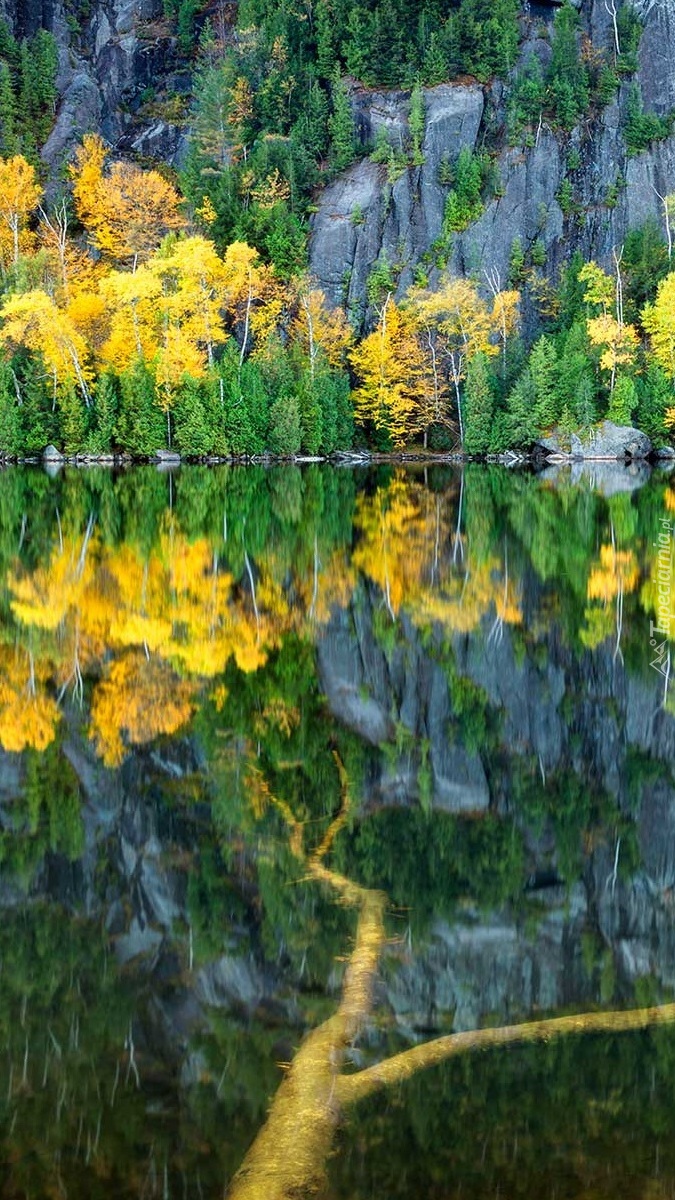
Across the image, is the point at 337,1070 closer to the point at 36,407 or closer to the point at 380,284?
the point at 36,407

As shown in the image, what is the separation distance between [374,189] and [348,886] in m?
80.9

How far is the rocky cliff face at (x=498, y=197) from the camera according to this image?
8094cm

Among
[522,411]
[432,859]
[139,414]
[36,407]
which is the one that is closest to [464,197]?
[522,411]

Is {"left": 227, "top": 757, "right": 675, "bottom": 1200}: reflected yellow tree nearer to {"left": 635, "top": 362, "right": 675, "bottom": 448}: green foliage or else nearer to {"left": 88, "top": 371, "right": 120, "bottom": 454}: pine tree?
{"left": 88, "top": 371, "right": 120, "bottom": 454}: pine tree

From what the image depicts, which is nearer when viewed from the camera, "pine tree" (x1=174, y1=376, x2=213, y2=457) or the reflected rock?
the reflected rock

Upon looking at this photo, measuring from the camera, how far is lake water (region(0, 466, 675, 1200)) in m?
5.46

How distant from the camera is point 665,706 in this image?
12461 millimetres

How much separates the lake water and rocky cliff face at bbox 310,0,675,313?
66309mm

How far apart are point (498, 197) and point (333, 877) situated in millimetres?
81420

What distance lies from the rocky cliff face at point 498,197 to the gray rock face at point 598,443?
17361mm

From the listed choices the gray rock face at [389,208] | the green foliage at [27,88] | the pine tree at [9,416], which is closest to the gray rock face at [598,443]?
the gray rock face at [389,208]

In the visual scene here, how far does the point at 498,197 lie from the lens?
271ft

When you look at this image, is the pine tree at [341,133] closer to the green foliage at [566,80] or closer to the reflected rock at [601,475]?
the green foliage at [566,80]

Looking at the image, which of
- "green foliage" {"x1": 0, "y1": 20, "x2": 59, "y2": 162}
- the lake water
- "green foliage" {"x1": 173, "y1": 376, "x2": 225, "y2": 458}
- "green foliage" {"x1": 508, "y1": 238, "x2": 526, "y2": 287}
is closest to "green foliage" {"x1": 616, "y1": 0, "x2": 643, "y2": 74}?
"green foliage" {"x1": 508, "y1": 238, "x2": 526, "y2": 287}
